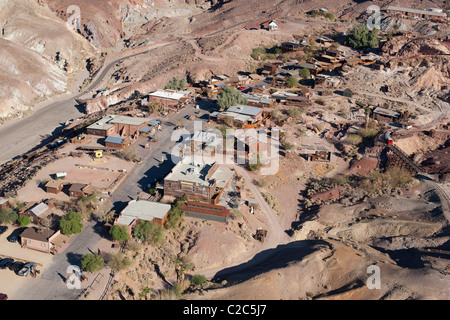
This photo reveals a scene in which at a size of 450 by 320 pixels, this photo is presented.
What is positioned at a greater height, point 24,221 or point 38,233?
point 24,221

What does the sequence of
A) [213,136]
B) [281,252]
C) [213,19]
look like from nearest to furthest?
[281,252] → [213,136] → [213,19]

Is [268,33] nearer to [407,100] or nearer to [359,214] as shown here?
[407,100]

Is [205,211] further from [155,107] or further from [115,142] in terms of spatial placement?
[155,107]

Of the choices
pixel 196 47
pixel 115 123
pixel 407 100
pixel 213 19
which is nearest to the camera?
pixel 115 123

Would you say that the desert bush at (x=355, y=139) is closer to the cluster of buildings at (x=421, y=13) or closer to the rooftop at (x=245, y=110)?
the rooftop at (x=245, y=110)

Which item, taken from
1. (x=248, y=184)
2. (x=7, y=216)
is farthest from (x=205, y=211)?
(x=7, y=216)

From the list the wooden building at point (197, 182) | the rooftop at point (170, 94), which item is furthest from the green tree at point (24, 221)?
the rooftop at point (170, 94)

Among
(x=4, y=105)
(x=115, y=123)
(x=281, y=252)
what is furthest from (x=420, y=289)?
(x=4, y=105)
